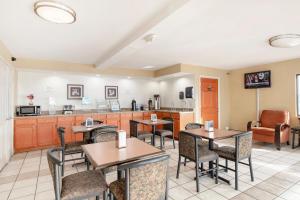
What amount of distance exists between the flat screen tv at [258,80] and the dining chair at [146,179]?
5.19 m

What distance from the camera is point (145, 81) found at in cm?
687

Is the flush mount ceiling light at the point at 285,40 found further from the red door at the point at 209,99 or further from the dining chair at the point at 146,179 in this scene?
the dining chair at the point at 146,179

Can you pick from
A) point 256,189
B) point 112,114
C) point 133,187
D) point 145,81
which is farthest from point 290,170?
point 145,81

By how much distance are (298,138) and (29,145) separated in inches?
277

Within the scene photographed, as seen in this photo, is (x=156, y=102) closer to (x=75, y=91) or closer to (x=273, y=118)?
(x=75, y=91)

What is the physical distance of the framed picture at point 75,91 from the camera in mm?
5434

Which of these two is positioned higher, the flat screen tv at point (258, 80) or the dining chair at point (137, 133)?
the flat screen tv at point (258, 80)

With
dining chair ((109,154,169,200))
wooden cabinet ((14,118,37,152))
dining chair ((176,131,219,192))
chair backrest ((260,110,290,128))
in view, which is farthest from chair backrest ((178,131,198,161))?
wooden cabinet ((14,118,37,152))

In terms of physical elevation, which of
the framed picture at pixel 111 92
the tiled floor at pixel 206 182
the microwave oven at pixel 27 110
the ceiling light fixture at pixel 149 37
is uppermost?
the ceiling light fixture at pixel 149 37

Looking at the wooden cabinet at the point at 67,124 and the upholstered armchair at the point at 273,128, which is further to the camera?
the wooden cabinet at the point at 67,124

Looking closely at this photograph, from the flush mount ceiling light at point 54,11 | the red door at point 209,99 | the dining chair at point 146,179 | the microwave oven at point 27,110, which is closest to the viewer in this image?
the dining chair at point 146,179

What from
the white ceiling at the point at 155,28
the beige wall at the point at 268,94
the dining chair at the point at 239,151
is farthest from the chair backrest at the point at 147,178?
the beige wall at the point at 268,94

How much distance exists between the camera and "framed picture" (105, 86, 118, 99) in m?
6.05

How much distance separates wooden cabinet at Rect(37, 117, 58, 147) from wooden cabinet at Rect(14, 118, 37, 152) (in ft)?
0.36
